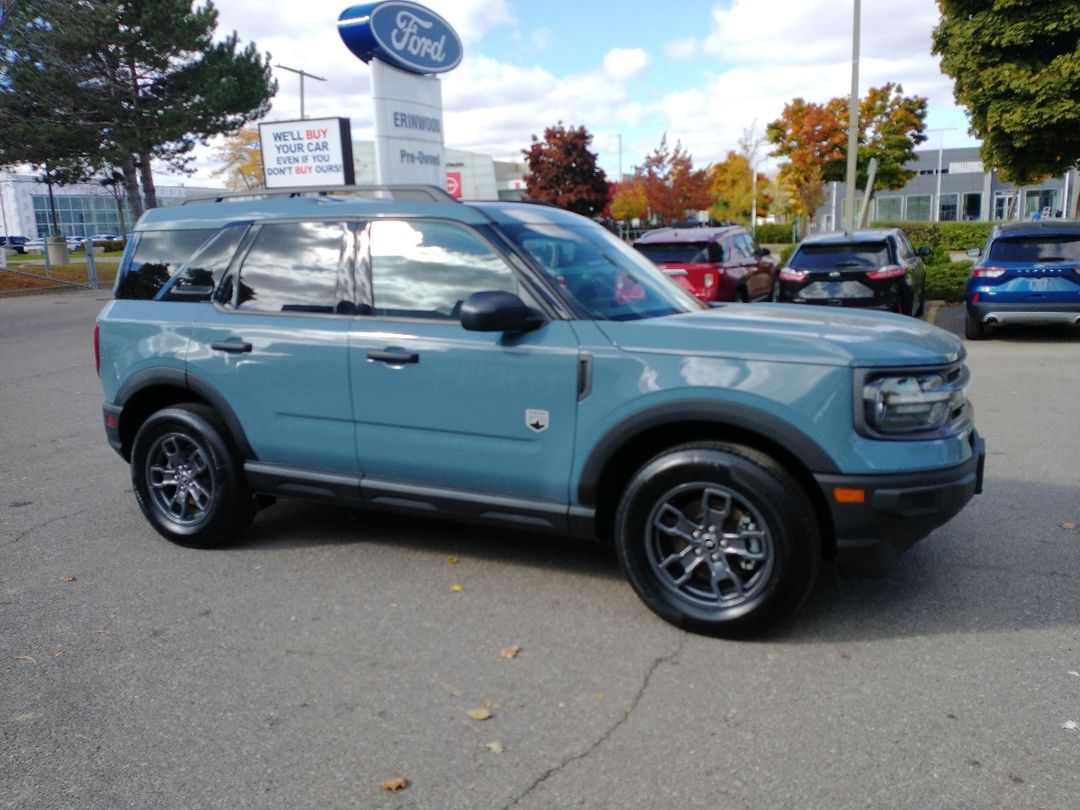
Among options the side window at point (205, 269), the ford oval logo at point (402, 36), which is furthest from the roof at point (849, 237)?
the side window at point (205, 269)

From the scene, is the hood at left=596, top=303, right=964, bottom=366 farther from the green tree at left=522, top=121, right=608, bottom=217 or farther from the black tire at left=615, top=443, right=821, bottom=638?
the green tree at left=522, top=121, right=608, bottom=217

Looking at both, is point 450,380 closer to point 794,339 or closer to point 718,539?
point 718,539

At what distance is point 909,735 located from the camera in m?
3.11

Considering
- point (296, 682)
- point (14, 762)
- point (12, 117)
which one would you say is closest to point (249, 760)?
point (296, 682)

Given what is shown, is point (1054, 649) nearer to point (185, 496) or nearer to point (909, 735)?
point (909, 735)

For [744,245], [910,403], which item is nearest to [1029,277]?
[744,245]

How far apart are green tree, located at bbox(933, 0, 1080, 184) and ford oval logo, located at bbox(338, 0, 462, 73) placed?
404 inches

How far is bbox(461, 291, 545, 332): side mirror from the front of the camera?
3945 mm

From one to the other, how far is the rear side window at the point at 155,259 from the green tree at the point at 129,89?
23.7 metres

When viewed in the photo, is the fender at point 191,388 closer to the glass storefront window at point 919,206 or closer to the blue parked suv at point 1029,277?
the blue parked suv at point 1029,277

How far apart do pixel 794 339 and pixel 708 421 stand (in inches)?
18.9

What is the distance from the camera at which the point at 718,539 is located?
12.6 feet

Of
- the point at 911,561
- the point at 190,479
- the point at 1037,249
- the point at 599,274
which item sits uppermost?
the point at 599,274

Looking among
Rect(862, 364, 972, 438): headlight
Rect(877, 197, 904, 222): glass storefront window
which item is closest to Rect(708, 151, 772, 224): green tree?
Rect(877, 197, 904, 222): glass storefront window
